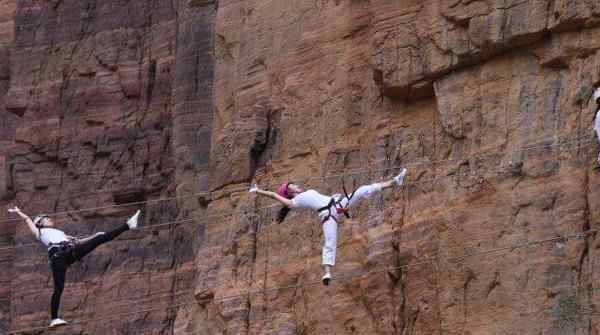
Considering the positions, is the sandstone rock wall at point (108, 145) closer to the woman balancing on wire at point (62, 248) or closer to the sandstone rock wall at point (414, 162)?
the sandstone rock wall at point (414, 162)

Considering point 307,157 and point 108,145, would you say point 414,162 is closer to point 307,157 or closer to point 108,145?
point 307,157

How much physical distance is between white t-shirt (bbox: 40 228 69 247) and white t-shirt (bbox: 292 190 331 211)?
4.74m

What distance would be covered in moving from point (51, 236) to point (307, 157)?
18.9 ft

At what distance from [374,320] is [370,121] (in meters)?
4.14

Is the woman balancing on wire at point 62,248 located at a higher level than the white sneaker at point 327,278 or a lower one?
higher

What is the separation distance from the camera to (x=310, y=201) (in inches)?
1560

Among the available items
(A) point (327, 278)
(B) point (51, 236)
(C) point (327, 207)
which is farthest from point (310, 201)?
(B) point (51, 236)

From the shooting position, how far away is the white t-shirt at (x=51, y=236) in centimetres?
4178

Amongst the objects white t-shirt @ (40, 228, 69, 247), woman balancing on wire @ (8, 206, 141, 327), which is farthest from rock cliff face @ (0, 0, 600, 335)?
white t-shirt @ (40, 228, 69, 247)

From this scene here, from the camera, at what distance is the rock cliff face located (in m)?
39.8

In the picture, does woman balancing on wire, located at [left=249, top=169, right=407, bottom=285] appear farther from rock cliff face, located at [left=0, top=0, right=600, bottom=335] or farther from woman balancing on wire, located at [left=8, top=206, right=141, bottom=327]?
woman balancing on wire, located at [left=8, top=206, right=141, bottom=327]

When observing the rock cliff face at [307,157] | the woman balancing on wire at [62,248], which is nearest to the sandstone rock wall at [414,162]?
the rock cliff face at [307,157]

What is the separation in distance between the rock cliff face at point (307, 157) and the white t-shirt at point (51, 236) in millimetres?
4552

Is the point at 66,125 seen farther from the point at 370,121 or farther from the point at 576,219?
the point at 576,219
